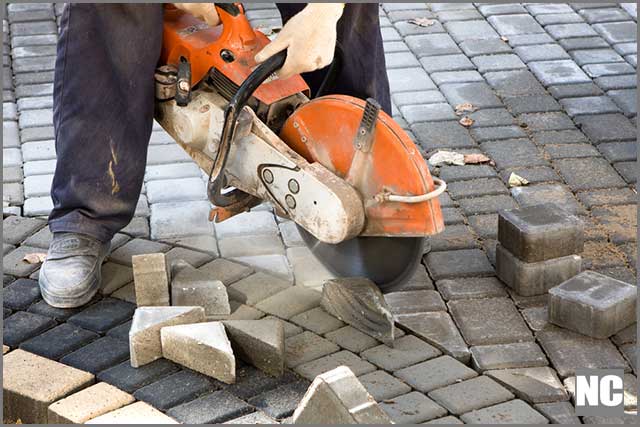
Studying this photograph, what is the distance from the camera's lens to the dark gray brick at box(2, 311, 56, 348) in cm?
418

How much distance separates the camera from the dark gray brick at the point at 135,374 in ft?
12.7

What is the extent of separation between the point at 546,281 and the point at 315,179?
0.97m

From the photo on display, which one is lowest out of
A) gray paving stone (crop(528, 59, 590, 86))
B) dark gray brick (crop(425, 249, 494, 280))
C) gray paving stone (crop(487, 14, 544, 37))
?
dark gray brick (crop(425, 249, 494, 280))

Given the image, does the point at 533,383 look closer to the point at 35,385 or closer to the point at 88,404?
the point at 88,404

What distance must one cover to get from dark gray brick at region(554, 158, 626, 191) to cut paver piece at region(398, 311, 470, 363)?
1266 millimetres

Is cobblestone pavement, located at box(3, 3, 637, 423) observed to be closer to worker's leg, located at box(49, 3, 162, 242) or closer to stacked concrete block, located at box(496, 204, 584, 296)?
stacked concrete block, located at box(496, 204, 584, 296)

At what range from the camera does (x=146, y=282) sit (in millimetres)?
4242

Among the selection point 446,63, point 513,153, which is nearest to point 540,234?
point 513,153

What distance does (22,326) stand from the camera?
14.0 ft

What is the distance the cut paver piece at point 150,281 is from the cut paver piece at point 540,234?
1302 millimetres

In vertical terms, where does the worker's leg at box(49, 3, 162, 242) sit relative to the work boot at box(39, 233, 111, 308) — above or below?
above

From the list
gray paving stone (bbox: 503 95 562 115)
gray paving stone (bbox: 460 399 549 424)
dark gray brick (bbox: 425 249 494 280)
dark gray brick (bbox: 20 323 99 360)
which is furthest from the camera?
gray paving stone (bbox: 503 95 562 115)

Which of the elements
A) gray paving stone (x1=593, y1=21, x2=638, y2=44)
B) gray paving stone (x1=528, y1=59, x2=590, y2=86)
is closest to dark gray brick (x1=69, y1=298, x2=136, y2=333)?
gray paving stone (x1=528, y1=59, x2=590, y2=86)

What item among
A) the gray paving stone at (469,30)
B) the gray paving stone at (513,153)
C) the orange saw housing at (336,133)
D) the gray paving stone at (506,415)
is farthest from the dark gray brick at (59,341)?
the gray paving stone at (469,30)
